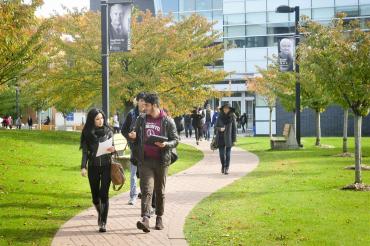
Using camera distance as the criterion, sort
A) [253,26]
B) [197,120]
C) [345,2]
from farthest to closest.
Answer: [253,26], [345,2], [197,120]

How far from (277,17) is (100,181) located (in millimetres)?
43142

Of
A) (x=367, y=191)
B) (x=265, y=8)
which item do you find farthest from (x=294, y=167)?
(x=265, y=8)

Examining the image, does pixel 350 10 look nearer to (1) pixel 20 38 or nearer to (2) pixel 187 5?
(2) pixel 187 5

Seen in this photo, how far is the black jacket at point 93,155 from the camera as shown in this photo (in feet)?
27.5

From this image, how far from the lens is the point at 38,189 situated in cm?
1190

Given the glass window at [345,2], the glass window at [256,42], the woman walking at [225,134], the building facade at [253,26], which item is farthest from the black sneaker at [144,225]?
the glass window at [256,42]

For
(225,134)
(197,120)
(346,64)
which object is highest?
(346,64)

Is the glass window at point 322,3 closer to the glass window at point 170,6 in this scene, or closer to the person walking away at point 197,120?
the glass window at point 170,6

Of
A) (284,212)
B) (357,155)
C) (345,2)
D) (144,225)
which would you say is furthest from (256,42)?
(144,225)

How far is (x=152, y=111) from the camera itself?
27.1 feet

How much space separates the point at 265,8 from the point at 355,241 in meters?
43.4

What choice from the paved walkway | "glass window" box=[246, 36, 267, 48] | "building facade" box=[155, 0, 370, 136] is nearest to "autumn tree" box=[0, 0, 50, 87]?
the paved walkway

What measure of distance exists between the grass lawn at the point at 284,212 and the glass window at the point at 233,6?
3589 cm

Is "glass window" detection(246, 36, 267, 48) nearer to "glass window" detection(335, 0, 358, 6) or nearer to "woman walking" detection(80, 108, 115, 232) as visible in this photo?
"glass window" detection(335, 0, 358, 6)
